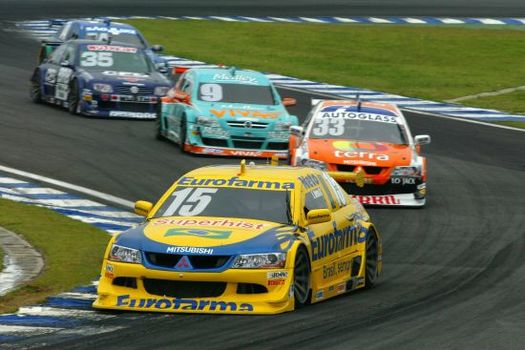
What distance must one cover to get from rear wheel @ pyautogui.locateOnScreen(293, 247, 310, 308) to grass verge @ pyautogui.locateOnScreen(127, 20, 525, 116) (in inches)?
817

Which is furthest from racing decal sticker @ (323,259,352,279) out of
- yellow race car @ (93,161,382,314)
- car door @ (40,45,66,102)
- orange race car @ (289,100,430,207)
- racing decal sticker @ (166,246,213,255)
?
car door @ (40,45,66,102)

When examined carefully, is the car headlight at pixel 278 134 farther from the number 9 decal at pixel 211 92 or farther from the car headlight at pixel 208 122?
the number 9 decal at pixel 211 92

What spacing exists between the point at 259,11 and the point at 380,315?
40074 millimetres

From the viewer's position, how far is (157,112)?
27703 millimetres

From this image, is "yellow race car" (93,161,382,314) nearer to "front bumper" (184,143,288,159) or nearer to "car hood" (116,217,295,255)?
"car hood" (116,217,295,255)

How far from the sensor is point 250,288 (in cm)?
1287

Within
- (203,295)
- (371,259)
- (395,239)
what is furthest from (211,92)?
(203,295)

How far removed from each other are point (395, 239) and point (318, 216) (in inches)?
204

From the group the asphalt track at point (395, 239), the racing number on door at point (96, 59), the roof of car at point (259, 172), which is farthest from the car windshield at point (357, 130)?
the racing number on door at point (96, 59)

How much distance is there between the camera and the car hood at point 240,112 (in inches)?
1019

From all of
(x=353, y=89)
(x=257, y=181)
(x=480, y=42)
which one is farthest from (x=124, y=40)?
(x=257, y=181)

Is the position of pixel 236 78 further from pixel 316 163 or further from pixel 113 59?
pixel 316 163

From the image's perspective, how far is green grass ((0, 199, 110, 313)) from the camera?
14.1 meters

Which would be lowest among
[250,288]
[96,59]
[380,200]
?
[380,200]
